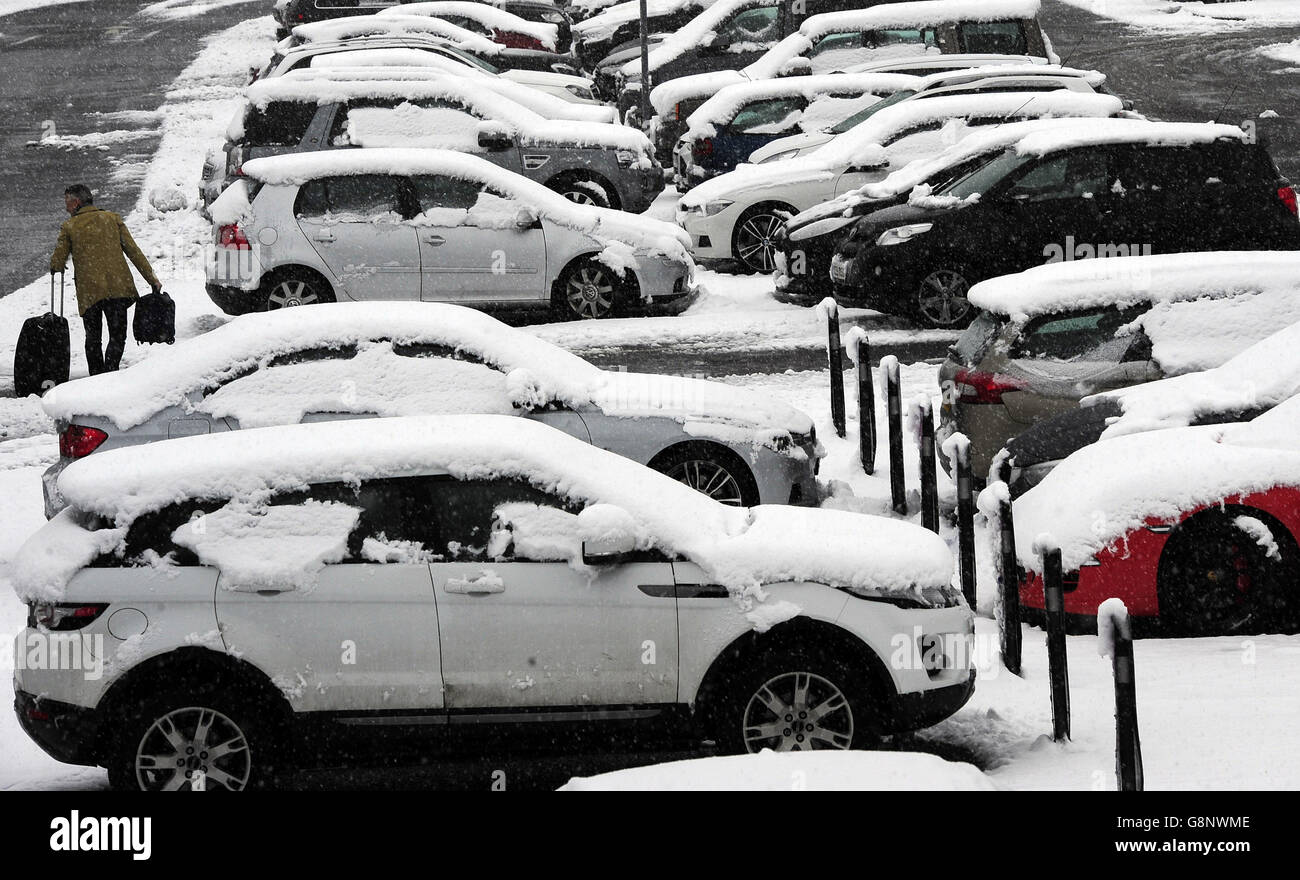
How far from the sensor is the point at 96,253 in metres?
13.1

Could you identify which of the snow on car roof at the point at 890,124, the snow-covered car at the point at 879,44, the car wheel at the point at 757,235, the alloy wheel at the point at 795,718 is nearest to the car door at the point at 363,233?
the snow on car roof at the point at 890,124

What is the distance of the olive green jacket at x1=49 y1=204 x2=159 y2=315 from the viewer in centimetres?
1309

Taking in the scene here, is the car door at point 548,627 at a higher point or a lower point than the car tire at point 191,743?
higher

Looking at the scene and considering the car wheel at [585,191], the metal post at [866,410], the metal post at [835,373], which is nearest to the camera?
the metal post at [866,410]

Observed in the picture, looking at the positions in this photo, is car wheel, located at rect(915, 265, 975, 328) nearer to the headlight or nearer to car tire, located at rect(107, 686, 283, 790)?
the headlight

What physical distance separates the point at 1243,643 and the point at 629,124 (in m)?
16.4

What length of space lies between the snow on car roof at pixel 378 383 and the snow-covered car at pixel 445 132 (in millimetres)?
7502

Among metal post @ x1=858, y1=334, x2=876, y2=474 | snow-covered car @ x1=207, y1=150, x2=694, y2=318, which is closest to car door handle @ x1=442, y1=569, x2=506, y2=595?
metal post @ x1=858, y1=334, x2=876, y2=474

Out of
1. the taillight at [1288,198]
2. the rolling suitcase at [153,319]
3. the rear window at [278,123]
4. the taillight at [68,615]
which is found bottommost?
the taillight at [68,615]

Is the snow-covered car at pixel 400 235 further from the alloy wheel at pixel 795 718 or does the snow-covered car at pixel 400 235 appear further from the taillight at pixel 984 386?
the alloy wheel at pixel 795 718

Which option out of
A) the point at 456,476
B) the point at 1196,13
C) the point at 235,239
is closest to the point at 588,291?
the point at 235,239

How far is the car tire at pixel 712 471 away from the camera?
9.40 meters

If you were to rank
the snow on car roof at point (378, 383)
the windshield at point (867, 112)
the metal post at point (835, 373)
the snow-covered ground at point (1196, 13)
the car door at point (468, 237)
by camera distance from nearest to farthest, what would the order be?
1. the snow on car roof at point (378, 383)
2. the metal post at point (835, 373)
3. the car door at point (468, 237)
4. the windshield at point (867, 112)
5. the snow-covered ground at point (1196, 13)

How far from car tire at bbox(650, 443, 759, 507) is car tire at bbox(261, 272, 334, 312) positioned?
584 cm
